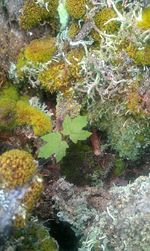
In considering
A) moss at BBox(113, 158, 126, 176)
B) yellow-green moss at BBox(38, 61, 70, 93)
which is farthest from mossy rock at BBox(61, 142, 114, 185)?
yellow-green moss at BBox(38, 61, 70, 93)

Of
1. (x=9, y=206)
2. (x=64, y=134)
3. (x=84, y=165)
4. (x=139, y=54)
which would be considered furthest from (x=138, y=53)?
(x=9, y=206)

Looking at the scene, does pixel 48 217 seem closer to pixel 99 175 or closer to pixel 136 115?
pixel 99 175

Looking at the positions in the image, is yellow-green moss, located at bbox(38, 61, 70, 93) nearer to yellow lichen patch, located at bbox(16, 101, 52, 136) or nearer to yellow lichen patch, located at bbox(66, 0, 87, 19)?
yellow lichen patch, located at bbox(16, 101, 52, 136)

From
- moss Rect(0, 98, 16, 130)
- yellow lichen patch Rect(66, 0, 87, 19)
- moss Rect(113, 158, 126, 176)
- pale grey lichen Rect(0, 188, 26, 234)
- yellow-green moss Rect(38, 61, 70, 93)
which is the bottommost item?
A: pale grey lichen Rect(0, 188, 26, 234)

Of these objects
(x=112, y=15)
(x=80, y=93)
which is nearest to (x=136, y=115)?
(x=80, y=93)

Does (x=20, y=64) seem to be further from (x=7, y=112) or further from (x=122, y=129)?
(x=122, y=129)

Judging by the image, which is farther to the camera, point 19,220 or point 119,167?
point 119,167
